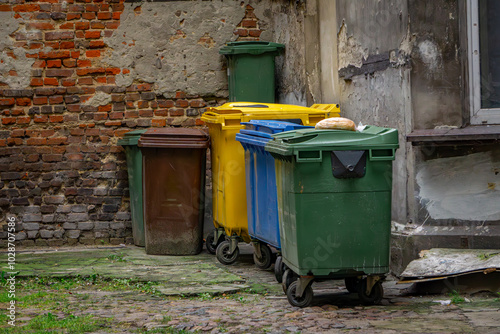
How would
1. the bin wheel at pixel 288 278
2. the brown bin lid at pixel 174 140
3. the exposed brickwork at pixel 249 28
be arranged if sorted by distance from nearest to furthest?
the bin wheel at pixel 288 278, the brown bin lid at pixel 174 140, the exposed brickwork at pixel 249 28

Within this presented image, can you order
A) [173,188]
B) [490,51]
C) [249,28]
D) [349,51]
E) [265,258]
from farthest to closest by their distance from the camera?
[249,28]
[173,188]
[349,51]
[265,258]
[490,51]

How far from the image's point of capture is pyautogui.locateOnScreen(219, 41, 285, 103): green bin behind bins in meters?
8.53

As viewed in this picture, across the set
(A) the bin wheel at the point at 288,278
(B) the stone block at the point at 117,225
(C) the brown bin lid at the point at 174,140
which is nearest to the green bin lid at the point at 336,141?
(A) the bin wheel at the point at 288,278

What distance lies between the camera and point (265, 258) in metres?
6.72

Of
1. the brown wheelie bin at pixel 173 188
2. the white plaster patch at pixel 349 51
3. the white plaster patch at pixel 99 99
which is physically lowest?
the brown wheelie bin at pixel 173 188

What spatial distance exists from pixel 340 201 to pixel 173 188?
2918 mm

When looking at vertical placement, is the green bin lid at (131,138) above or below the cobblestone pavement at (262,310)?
above

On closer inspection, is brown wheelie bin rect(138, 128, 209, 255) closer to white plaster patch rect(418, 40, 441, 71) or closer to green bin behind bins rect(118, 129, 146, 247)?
green bin behind bins rect(118, 129, 146, 247)

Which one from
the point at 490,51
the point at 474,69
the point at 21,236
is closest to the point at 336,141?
the point at 474,69

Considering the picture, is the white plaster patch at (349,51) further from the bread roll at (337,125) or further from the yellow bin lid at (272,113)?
the bread roll at (337,125)

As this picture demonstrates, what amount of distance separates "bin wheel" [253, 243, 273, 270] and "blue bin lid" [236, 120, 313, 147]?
1058 millimetres

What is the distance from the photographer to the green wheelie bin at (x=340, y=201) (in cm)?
488

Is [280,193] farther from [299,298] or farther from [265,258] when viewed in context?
[265,258]

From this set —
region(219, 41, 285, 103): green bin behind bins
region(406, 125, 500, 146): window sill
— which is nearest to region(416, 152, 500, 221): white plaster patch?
region(406, 125, 500, 146): window sill
